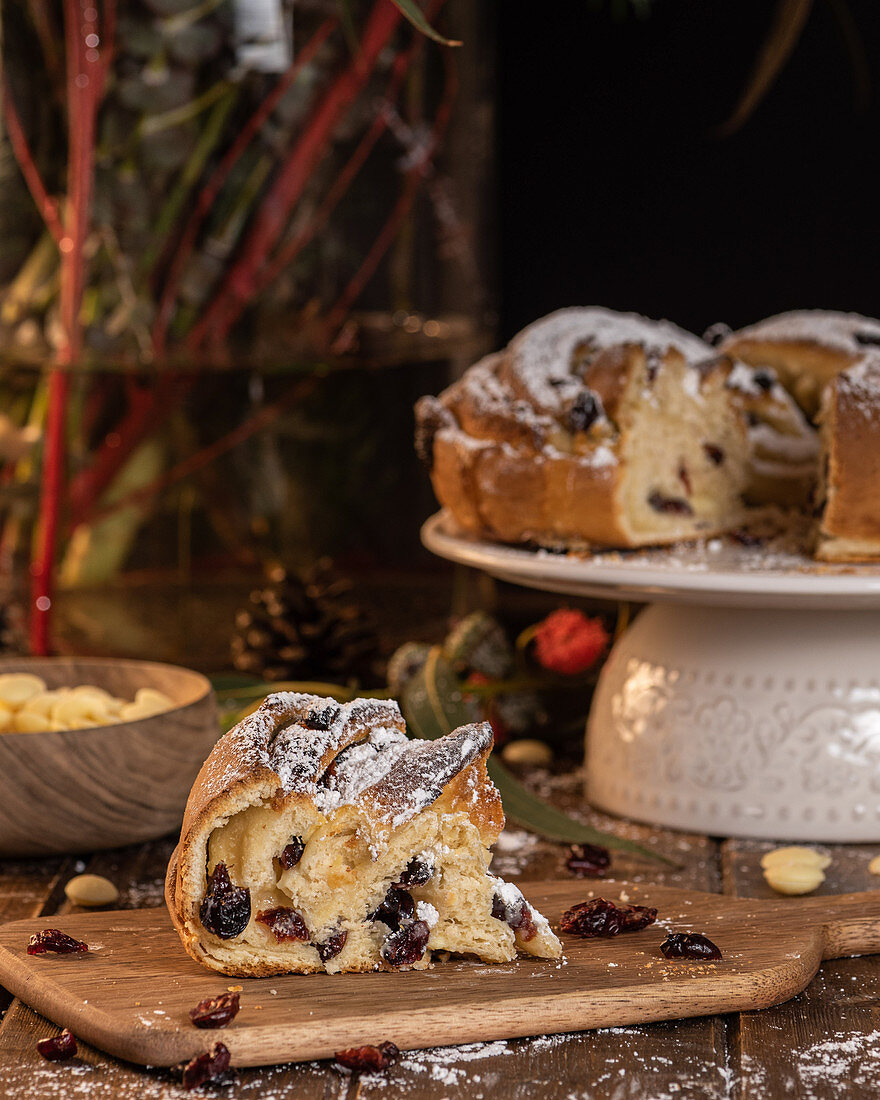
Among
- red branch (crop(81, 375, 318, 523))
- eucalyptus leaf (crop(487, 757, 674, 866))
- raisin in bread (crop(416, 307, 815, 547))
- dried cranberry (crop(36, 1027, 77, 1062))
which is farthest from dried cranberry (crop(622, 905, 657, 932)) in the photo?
red branch (crop(81, 375, 318, 523))

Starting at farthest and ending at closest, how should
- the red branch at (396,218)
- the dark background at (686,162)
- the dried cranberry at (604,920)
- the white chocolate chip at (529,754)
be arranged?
the dark background at (686,162) < the red branch at (396,218) < the white chocolate chip at (529,754) < the dried cranberry at (604,920)

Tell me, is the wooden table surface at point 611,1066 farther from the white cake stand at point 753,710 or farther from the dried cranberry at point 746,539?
the dried cranberry at point 746,539

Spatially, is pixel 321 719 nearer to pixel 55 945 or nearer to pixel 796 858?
pixel 55 945

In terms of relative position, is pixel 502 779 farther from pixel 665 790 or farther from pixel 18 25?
pixel 18 25

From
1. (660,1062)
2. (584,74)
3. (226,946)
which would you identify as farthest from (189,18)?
(660,1062)

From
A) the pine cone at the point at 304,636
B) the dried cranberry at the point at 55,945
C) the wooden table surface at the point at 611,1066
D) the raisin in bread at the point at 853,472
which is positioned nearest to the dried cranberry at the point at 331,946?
the wooden table surface at the point at 611,1066

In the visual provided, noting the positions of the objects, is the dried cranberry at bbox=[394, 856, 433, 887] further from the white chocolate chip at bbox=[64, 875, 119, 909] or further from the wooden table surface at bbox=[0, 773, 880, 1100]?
the white chocolate chip at bbox=[64, 875, 119, 909]

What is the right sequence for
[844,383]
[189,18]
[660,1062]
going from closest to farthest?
[660,1062] < [844,383] < [189,18]
